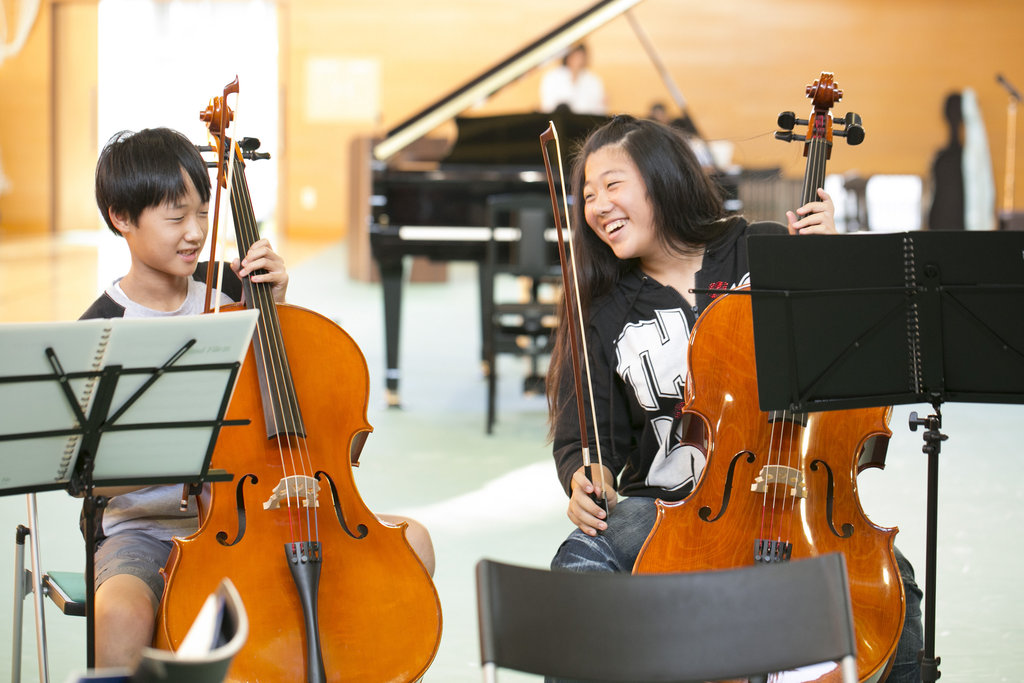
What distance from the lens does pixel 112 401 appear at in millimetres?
1345

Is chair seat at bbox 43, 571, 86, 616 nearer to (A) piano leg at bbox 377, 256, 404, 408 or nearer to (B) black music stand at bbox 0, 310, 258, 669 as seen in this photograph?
(B) black music stand at bbox 0, 310, 258, 669

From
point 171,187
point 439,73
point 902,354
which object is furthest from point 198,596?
point 439,73

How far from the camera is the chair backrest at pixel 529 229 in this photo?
4.33 metres

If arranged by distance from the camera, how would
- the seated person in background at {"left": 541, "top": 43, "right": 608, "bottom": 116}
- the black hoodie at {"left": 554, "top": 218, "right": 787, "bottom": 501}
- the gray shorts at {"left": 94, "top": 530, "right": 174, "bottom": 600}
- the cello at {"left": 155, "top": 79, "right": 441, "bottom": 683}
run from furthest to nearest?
the seated person in background at {"left": 541, "top": 43, "right": 608, "bottom": 116}, the black hoodie at {"left": 554, "top": 218, "right": 787, "bottom": 501}, the gray shorts at {"left": 94, "top": 530, "right": 174, "bottom": 600}, the cello at {"left": 155, "top": 79, "right": 441, "bottom": 683}

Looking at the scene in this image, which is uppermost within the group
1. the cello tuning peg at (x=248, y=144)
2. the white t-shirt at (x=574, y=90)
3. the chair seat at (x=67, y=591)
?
the white t-shirt at (x=574, y=90)

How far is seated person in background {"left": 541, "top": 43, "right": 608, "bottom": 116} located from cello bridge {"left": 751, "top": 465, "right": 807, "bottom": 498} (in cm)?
799

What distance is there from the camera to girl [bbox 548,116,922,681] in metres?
1.89

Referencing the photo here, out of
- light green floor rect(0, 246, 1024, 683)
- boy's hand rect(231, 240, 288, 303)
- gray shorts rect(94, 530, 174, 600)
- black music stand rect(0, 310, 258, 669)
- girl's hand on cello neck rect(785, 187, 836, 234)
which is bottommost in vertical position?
light green floor rect(0, 246, 1024, 683)

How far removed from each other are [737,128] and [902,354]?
9871 millimetres

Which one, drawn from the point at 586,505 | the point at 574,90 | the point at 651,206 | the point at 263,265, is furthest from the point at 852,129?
the point at 574,90

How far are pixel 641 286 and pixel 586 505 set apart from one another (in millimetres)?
454

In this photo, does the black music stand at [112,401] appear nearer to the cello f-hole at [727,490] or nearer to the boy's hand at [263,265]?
the boy's hand at [263,265]

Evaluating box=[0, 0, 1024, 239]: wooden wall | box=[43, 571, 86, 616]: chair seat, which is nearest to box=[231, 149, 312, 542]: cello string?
box=[43, 571, 86, 616]: chair seat

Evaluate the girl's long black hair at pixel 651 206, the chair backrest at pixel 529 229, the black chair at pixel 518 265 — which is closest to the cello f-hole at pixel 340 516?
the girl's long black hair at pixel 651 206
